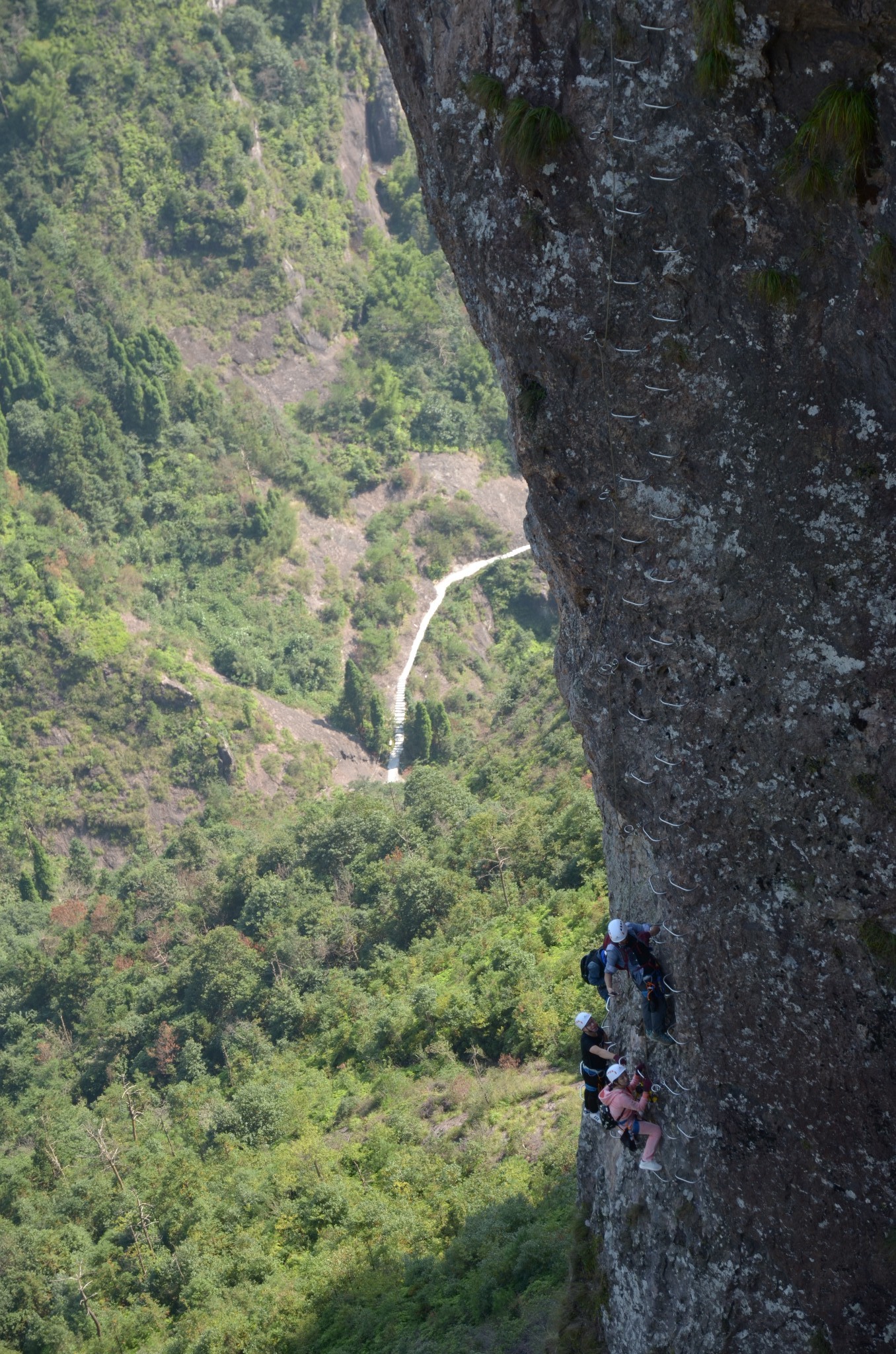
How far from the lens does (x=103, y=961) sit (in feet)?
154

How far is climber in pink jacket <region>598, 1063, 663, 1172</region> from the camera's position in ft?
31.6

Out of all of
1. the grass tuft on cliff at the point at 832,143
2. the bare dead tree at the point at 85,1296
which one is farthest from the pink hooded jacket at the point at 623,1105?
the bare dead tree at the point at 85,1296

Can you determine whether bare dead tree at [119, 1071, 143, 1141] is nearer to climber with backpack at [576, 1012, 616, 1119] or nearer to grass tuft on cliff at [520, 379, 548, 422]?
climber with backpack at [576, 1012, 616, 1119]

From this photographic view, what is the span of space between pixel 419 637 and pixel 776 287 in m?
63.2

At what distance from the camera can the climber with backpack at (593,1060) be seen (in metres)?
10.3

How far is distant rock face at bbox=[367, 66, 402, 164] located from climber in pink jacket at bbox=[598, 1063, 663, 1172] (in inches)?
3864

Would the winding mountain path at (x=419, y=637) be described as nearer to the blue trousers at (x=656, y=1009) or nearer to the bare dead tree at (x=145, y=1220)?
the bare dead tree at (x=145, y=1220)

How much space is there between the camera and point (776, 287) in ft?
25.2

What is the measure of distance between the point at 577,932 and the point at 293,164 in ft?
255

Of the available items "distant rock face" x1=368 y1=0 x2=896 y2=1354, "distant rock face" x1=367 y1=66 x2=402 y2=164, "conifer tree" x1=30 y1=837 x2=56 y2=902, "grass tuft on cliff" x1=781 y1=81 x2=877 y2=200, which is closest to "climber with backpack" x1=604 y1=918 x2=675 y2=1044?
"distant rock face" x1=368 y1=0 x2=896 y2=1354

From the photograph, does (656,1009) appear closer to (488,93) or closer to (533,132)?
(533,132)

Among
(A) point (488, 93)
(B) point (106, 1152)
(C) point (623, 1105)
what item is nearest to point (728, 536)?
(A) point (488, 93)

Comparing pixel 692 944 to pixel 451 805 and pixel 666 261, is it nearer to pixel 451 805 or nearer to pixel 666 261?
pixel 666 261

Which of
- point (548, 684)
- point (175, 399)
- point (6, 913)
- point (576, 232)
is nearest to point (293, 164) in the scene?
point (175, 399)
